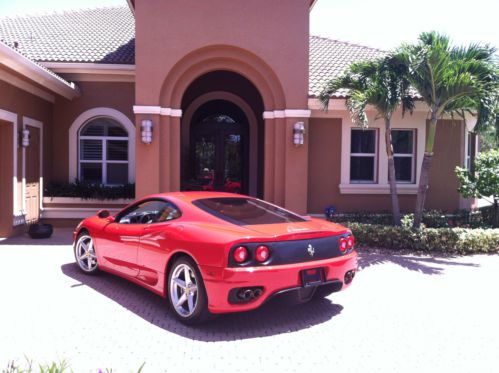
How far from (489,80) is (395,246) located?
141 inches

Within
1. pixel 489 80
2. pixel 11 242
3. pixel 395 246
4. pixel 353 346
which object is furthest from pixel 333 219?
pixel 11 242

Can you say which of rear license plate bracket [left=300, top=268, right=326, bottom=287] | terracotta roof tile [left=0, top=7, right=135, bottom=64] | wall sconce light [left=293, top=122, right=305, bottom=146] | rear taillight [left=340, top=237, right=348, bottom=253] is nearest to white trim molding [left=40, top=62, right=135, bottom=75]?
terracotta roof tile [left=0, top=7, right=135, bottom=64]


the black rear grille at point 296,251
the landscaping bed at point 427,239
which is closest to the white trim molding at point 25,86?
the black rear grille at point 296,251

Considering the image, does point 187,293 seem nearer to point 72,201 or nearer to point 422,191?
point 422,191

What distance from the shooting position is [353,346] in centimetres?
394

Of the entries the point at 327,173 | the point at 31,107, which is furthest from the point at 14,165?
the point at 327,173

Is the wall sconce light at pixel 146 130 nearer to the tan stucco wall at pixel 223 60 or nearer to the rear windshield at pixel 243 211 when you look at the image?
the tan stucco wall at pixel 223 60

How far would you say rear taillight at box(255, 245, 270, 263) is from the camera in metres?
4.12

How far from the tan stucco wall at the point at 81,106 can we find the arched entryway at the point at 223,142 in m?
2.23

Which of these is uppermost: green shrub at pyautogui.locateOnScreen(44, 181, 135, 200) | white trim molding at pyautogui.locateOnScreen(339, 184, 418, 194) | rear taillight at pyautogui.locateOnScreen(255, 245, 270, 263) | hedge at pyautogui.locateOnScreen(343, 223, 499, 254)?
white trim molding at pyautogui.locateOnScreen(339, 184, 418, 194)

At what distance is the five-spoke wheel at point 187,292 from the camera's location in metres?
4.21

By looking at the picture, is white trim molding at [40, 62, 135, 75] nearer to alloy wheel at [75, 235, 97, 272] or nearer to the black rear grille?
alloy wheel at [75, 235, 97, 272]

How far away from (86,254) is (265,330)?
3.20 metres

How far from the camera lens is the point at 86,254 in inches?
247
